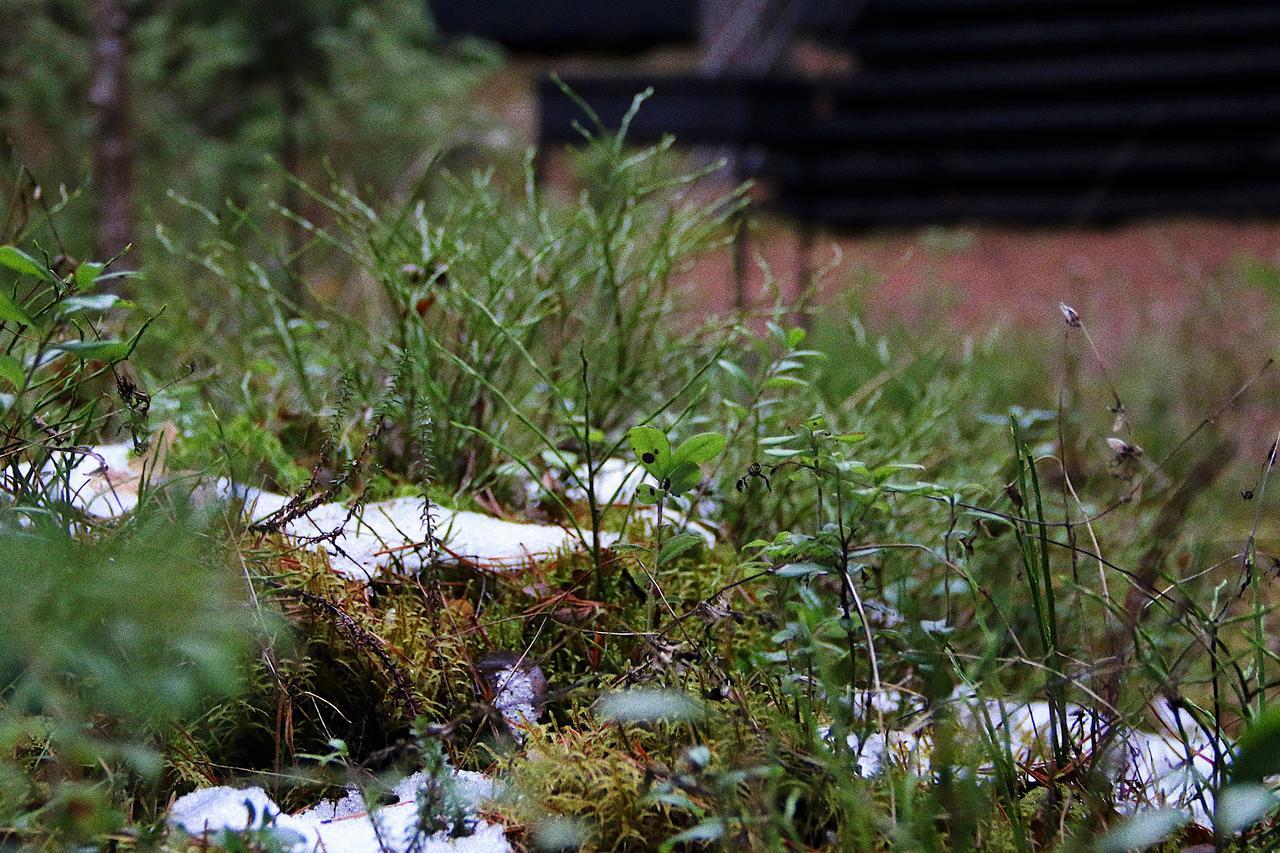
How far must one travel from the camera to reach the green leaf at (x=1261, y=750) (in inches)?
35.0

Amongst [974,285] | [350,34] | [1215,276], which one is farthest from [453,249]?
[974,285]

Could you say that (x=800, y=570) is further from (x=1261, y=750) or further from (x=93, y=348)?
(x=93, y=348)

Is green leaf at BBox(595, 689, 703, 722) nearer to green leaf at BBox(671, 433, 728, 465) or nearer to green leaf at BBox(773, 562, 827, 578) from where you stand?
green leaf at BBox(773, 562, 827, 578)

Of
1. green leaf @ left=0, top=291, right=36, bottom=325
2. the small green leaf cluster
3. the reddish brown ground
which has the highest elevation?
the reddish brown ground

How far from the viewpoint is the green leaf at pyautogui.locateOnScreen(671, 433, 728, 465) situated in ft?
3.94

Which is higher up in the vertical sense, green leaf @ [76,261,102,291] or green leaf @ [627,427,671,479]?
green leaf @ [76,261,102,291]

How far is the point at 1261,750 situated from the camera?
894mm

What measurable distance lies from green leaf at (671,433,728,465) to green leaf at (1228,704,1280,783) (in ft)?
1.84

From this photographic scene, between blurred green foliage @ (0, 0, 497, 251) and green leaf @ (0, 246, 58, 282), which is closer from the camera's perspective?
green leaf @ (0, 246, 58, 282)

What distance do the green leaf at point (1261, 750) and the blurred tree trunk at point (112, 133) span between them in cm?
277

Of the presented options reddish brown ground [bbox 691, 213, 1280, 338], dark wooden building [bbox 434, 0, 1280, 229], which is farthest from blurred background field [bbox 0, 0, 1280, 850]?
dark wooden building [bbox 434, 0, 1280, 229]

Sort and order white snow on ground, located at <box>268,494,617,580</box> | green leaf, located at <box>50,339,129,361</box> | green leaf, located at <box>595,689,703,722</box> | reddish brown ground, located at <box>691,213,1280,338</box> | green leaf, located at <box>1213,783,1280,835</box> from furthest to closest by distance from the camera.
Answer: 1. reddish brown ground, located at <box>691,213,1280,338</box>
2. white snow on ground, located at <box>268,494,617,580</box>
3. green leaf, located at <box>50,339,129,361</box>
4. green leaf, located at <box>595,689,703,722</box>
5. green leaf, located at <box>1213,783,1280,835</box>

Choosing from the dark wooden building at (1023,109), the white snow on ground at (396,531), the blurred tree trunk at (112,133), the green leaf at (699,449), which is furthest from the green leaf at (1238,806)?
the dark wooden building at (1023,109)

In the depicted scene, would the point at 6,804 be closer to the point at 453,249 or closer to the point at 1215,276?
the point at 453,249
